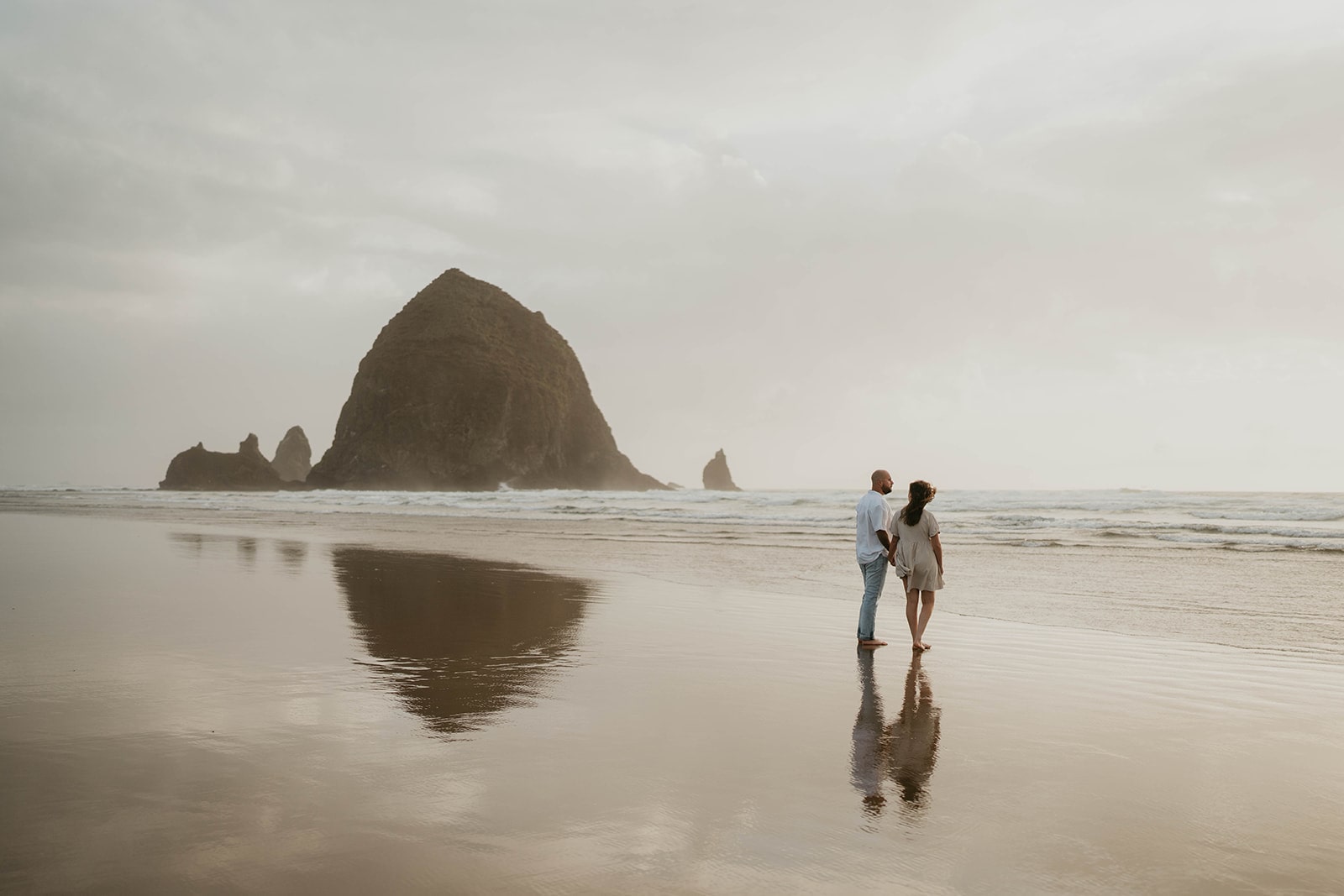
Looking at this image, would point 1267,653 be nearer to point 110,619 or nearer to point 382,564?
point 110,619

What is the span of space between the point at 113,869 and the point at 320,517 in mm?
34420

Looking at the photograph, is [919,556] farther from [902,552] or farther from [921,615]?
[921,615]

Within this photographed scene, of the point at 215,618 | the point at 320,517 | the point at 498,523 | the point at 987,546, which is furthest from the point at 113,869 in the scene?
the point at 320,517

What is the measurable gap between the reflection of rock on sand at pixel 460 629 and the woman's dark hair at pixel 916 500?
12.1 ft

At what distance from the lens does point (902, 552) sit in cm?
909

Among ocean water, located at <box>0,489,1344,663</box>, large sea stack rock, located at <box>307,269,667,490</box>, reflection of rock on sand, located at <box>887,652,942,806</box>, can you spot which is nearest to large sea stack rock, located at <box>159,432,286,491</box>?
large sea stack rock, located at <box>307,269,667,490</box>

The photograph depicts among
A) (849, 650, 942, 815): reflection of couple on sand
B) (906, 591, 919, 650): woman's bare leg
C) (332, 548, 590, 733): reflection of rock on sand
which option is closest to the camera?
(849, 650, 942, 815): reflection of couple on sand

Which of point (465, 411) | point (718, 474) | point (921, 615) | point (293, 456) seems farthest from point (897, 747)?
point (293, 456)

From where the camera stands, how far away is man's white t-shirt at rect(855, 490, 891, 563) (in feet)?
29.9

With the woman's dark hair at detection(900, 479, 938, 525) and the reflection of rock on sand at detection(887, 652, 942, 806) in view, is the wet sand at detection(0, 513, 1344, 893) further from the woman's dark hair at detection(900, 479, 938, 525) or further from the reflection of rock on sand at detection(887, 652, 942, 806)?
the woman's dark hair at detection(900, 479, 938, 525)

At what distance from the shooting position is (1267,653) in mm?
8141

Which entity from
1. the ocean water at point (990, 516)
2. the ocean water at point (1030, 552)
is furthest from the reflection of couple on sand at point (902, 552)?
the ocean water at point (990, 516)

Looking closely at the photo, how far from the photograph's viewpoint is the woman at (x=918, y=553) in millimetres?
8656

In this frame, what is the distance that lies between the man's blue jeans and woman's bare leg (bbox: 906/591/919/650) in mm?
311
